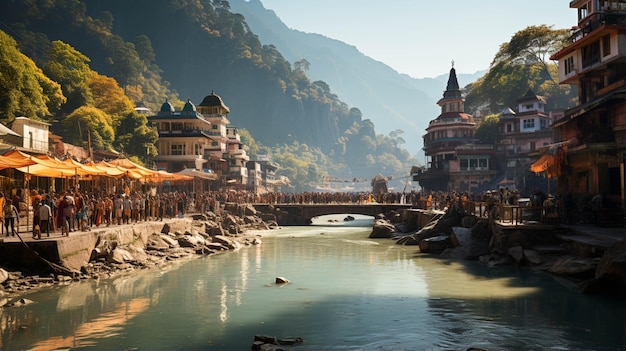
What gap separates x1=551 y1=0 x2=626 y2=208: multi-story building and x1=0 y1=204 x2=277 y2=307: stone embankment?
2310cm

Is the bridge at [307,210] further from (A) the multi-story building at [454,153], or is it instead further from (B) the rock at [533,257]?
(B) the rock at [533,257]

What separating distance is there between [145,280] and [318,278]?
821 centimetres

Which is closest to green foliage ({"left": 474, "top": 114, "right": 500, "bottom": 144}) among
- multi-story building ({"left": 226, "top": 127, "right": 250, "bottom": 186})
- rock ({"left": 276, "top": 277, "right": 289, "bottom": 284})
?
multi-story building ({"left": 226, "top": 127, "right": 250, "bottom": 186})

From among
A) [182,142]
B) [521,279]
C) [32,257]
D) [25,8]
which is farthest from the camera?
[25,8]

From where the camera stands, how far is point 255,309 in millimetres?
21047

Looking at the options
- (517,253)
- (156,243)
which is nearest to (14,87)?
(156,243)

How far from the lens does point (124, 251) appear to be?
96.1ft

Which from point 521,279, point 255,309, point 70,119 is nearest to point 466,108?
point 70,119

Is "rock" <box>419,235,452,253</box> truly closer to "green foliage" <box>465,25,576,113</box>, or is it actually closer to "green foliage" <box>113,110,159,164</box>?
"green foliage" <box>113,110,159,164</box>

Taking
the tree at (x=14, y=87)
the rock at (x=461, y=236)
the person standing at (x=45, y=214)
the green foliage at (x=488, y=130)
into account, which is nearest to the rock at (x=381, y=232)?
the rock at (x=461, y=236)

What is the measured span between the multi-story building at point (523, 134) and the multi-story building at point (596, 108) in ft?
130

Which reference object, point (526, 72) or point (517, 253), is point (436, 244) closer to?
point (517, 253)

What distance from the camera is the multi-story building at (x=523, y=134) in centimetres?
8175

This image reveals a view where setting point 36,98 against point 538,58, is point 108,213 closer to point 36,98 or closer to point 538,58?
point 36,98
